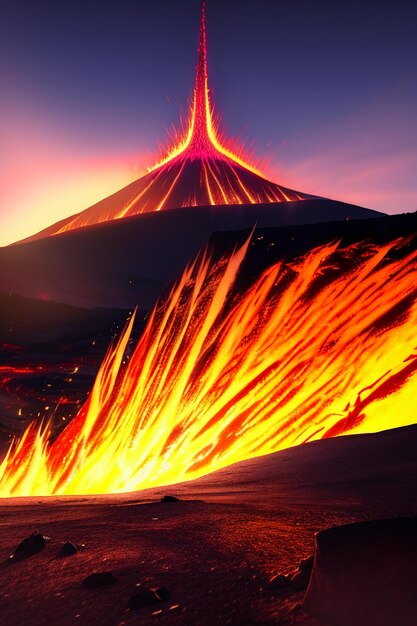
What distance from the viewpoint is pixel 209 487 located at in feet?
13.6

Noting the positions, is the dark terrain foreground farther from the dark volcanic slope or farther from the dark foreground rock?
the dark volcanic slope

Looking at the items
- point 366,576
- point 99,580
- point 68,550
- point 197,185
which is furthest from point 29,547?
point 197,185

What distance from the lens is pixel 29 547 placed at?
251 cm

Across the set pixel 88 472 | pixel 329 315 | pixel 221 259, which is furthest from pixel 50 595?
pixel 221 259

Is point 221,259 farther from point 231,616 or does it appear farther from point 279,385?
point 231,616

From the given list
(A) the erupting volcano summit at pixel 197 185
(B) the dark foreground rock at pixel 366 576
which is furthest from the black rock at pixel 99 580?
(A) the erupting volcano summit at pixel 197 185

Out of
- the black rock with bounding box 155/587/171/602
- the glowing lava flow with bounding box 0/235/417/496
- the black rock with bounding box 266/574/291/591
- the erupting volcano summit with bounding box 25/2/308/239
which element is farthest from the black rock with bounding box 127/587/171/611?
the erupting volcano summit with bounding box 25/2/308/239

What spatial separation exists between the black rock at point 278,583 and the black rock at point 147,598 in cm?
33

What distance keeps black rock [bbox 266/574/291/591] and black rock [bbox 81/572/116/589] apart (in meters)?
0.57

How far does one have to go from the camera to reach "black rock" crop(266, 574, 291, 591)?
171 centimetres

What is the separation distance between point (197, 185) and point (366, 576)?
193ft

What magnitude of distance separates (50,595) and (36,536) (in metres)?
0.65

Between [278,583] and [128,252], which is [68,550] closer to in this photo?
[278,583]

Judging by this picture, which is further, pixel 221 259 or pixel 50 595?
pixel 221 259
